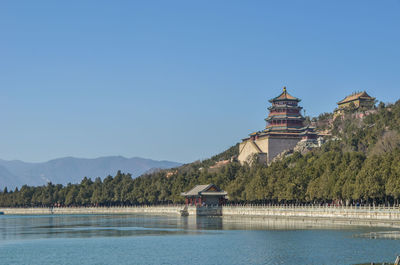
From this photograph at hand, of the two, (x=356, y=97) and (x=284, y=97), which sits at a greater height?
(x=356, y=97)

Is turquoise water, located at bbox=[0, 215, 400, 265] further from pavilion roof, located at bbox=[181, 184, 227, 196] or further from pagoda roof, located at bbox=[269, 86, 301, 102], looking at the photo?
pagoda roof, located at bbox=[269, 86, 301, 102]

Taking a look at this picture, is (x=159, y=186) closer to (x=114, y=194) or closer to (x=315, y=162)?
(x=114, y=194)

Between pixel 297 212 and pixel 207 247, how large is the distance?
3546cm

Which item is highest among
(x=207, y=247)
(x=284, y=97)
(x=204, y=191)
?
(x=284, y=97)

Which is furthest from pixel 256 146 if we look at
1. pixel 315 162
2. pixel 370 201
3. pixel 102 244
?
pixel 102 244

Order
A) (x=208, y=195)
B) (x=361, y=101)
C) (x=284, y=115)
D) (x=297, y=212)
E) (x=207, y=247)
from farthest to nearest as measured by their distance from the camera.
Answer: (x=361, y=101) < (x=284, y=115) < (x=208, y=195) < (x=297, y=212) < (x=207, y=247)

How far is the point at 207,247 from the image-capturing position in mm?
59156

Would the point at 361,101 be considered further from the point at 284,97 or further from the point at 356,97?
the point at 284,97

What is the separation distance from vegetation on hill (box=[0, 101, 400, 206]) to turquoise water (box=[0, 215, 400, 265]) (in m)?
9.97

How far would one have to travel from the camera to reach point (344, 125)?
551 ft

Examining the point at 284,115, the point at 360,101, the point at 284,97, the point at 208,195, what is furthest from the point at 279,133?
the point at 360,101

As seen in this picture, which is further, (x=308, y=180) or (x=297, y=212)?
(x=308, y=180)

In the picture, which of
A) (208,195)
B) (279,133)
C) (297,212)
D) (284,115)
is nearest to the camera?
(297,212)

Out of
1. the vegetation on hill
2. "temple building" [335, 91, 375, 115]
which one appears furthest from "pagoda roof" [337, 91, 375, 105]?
the vegetation on hill
